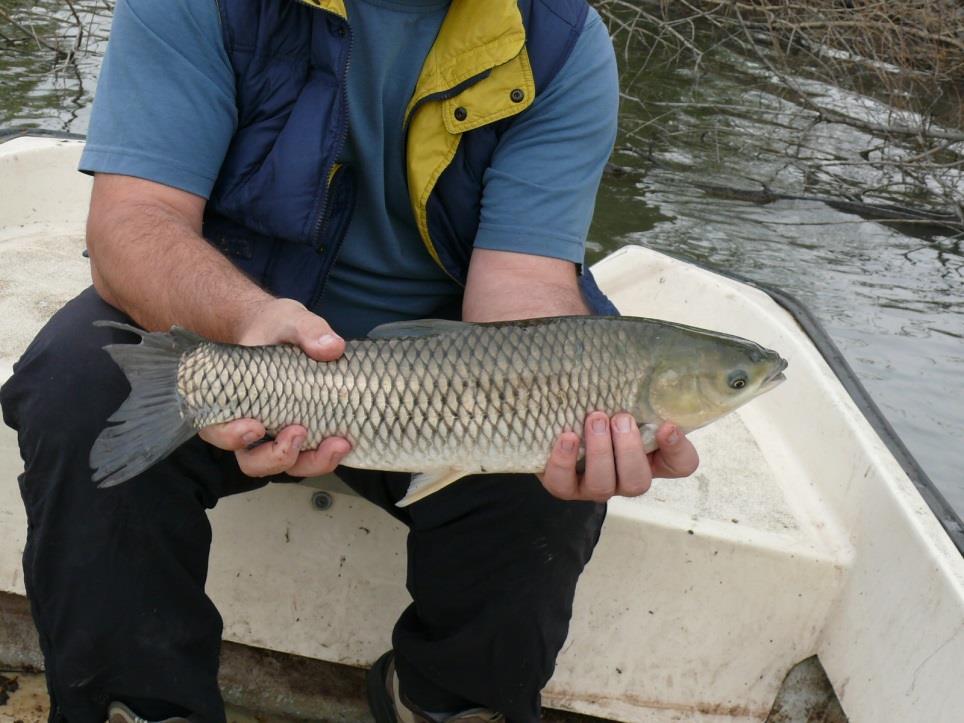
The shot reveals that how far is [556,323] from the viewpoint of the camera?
1.93 meters

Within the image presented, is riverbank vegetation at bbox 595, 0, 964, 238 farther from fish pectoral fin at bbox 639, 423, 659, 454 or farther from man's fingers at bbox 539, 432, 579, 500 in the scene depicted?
man's fingers at bbox 539, 432, 579, 500

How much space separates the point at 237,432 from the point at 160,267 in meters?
0.41

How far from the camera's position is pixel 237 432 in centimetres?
184

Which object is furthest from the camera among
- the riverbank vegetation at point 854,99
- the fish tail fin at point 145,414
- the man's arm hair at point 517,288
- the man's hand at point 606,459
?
the riverbank vegetation at point 854,99

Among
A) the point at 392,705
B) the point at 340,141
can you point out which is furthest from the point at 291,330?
the point at 392,705

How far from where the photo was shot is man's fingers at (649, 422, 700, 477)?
1953 mm

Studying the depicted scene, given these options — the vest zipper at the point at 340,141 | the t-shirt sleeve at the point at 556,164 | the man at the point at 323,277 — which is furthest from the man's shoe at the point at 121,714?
the t-shirt sleeve at the point at 556,164

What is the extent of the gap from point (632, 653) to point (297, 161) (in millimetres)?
1325

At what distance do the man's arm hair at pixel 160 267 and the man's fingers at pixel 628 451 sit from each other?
2.21ft

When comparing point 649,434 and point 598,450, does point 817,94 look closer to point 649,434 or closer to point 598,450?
point 649,434

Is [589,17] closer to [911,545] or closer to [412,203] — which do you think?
[412,203]

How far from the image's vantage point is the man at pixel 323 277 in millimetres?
1928

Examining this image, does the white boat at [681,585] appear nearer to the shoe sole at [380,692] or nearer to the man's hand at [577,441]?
the shoe sole at [380,692]

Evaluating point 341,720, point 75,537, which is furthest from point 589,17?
point 341,720
